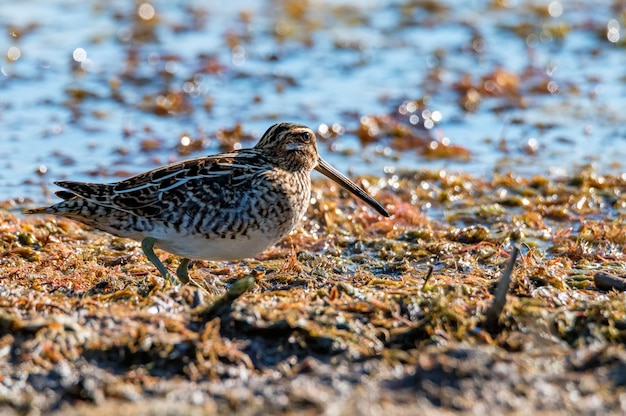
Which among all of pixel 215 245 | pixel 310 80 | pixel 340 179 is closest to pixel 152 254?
pixel 215 245

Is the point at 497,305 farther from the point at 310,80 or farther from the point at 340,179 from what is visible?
the point at 310,80

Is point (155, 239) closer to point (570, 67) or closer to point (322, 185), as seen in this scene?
point (322, 185)

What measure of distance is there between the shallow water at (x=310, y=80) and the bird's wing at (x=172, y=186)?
2.82 meters

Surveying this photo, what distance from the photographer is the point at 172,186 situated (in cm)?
632

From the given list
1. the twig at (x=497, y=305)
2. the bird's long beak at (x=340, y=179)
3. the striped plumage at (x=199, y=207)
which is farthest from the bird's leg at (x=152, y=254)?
the twig at (x=497, y=305)

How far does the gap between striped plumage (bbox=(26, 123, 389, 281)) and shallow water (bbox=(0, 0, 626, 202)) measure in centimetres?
282

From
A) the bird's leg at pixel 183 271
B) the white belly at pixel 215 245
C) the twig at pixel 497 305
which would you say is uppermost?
the twig at pixel 497 305

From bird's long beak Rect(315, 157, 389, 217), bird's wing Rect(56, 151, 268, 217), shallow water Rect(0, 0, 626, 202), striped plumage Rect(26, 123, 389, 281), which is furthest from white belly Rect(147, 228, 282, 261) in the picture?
shallow water Rect(0, 0, 626, 202)

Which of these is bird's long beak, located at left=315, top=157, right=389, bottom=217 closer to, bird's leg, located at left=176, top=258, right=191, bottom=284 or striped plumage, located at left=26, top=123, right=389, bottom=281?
striped plumage, located at left=26, top=123, right=389, bottom=281

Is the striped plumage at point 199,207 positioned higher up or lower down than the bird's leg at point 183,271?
higher up

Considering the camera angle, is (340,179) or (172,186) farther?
(340,179)

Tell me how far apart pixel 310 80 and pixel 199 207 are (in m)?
6.67

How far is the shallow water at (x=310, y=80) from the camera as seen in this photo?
1037cm

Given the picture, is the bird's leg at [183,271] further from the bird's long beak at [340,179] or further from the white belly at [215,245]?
the bird's long beak at [340,179]
